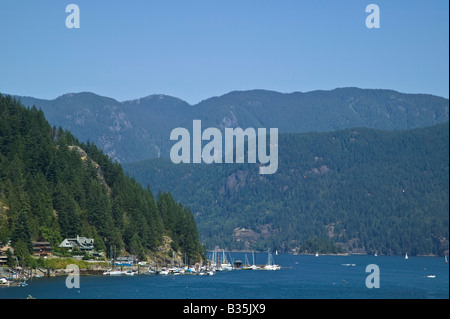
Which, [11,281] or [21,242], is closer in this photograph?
[11,281]

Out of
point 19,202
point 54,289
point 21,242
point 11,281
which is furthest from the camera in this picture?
point 19,202

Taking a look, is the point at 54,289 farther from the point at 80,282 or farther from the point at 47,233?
the point at 47,233
